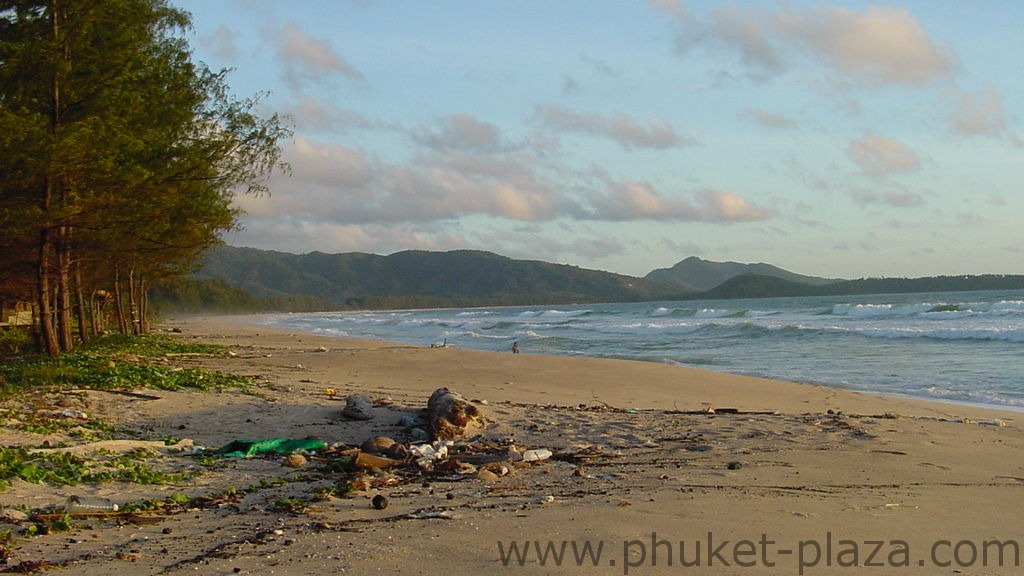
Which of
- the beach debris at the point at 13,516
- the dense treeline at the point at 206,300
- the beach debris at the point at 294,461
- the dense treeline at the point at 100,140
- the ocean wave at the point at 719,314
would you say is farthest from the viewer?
the dense treeline at the point at 206,300

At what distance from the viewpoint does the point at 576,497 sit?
6016 millimetres

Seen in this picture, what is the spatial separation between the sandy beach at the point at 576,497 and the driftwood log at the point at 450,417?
241mm

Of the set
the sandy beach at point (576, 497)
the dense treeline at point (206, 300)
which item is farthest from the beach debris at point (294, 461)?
the dense treeline at point (206, 300)

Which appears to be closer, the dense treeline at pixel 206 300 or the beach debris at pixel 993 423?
the beach debris at pixel 993 423

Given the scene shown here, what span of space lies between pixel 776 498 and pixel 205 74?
1597 centimetres

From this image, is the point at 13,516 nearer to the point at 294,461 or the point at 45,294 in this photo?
the point at 294,461

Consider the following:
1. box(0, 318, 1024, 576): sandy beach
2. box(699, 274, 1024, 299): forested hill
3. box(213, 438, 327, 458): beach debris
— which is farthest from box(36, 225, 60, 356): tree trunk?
box(699, 274, 1024, 299): forested hill

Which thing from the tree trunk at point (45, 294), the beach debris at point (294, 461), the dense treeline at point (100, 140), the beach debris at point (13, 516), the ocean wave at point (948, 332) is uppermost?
the dense treeline at point (100, 140)

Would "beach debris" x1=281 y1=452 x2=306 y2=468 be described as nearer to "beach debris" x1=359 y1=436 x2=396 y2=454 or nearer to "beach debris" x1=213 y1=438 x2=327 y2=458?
"beach debris" x1=213 y1=438 x2=327 y2=458

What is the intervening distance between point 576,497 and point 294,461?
2.84m

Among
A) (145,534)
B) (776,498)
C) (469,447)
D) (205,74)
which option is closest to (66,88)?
(205,74)

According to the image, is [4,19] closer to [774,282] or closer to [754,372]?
[754,372]

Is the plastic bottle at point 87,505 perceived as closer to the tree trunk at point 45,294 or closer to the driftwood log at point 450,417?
the driftwood log at point 450,417

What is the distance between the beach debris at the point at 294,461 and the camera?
7418 millimetres
